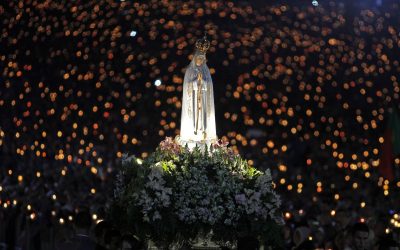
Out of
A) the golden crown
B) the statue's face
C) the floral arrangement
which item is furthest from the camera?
the statue's face

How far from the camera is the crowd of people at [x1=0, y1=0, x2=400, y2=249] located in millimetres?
27797

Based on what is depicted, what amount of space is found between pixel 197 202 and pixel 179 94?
2409 centimetres

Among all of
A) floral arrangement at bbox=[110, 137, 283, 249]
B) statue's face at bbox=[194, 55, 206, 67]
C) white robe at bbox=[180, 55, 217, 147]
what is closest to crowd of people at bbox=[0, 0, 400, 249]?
white robe at bbox=[180, 55, 217, 147]

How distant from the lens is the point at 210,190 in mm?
13609

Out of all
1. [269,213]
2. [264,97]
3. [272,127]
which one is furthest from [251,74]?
[269,213]

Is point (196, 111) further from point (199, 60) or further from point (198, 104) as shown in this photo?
point (199, 60)

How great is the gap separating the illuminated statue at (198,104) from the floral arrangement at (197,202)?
179 cm

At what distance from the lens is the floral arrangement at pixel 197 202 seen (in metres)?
13.4

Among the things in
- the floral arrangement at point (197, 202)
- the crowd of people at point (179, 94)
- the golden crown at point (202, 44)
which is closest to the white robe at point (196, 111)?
the golden crown at point (202, 44)

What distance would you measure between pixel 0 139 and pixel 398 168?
1713 centimetres

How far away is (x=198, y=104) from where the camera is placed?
16062 mm

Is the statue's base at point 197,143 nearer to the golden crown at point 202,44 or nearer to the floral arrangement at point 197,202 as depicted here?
the floral arrangement at point 197,202

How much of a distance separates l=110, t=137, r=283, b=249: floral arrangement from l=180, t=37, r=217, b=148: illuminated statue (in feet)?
5.86

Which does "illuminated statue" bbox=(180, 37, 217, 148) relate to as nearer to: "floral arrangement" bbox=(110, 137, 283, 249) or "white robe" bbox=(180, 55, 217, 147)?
"white robe" bbox=(180, 55, 217, 147)
